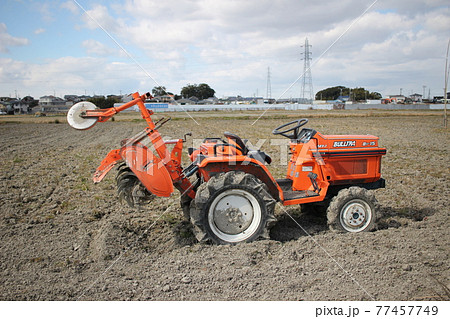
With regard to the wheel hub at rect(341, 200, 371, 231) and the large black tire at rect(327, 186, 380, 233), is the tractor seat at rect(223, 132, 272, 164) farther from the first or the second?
the wheel hub at rect(341, 200, 371, 231)

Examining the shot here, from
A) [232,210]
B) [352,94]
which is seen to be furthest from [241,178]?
[352,94]

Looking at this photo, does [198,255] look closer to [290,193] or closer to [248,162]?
[248,162]

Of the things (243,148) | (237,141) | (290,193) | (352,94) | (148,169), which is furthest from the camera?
(352,94)

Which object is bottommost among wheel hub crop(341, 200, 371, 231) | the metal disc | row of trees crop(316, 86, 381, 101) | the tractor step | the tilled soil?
the tilled soil

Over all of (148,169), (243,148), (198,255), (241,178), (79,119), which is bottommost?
(198,255)

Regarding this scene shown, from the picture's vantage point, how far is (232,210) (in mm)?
5141

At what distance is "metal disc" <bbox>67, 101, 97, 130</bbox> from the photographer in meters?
4.86

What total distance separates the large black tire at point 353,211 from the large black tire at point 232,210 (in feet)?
3.64

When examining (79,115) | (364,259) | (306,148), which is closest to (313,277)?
(364,259)

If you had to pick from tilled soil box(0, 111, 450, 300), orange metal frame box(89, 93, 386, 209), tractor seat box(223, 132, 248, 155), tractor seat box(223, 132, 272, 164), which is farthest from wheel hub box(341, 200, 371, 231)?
tractor seat box(223, 132, 248, 155)

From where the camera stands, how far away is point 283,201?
18.1 feet

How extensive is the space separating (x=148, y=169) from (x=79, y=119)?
115 centimetres

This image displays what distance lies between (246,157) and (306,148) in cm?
115

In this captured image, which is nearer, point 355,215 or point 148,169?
point 148,169
